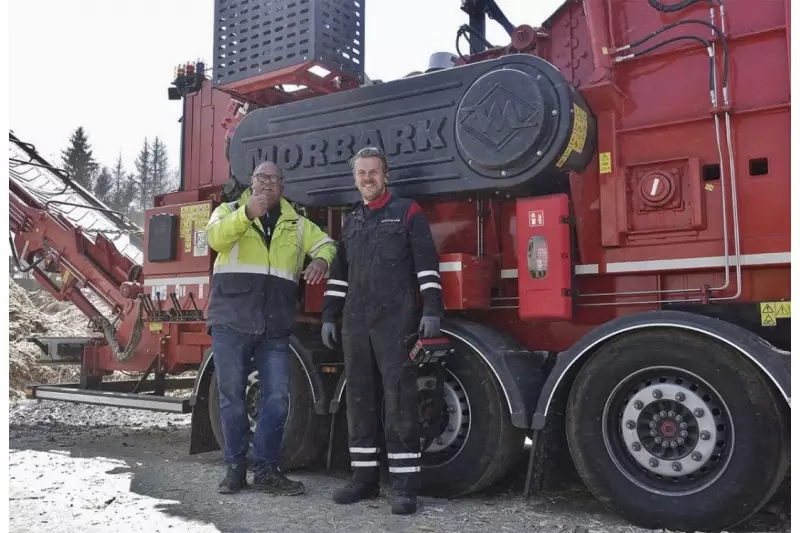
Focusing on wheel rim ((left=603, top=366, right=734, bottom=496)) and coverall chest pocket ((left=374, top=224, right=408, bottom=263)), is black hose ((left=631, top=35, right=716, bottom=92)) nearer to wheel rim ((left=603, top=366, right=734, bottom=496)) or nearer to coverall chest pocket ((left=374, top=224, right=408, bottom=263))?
wheel rim ((left=603, top=366, right=734, bottom=496))

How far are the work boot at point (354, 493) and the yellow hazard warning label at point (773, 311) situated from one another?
211 centimetres

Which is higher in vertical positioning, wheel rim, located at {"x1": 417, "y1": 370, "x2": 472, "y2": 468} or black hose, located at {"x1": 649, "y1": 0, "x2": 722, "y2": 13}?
black hose, located at {"x1": 649, "y1": 0, "x2": 722, "y2": 13}

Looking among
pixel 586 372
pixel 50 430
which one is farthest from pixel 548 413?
pixel 50 430

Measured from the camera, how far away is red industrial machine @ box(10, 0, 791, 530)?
10.9ft

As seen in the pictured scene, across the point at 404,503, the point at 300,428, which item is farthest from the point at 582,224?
the point at 300,428

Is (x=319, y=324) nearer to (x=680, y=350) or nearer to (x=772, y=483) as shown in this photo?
(x=680, y=350)

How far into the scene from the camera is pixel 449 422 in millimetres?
4047

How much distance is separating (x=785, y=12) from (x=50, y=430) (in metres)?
6.44

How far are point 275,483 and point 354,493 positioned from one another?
1.71 feet

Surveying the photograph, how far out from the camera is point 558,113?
12.4 feet

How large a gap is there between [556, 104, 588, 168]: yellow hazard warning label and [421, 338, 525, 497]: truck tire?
1153 mm

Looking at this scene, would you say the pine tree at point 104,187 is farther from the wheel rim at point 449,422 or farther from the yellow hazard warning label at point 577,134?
the yellow hazard warning label at point 577,134

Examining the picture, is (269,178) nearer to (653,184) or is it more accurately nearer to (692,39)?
(653,184)

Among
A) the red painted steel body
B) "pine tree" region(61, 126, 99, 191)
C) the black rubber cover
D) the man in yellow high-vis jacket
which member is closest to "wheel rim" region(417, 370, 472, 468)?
the red painted steel body
